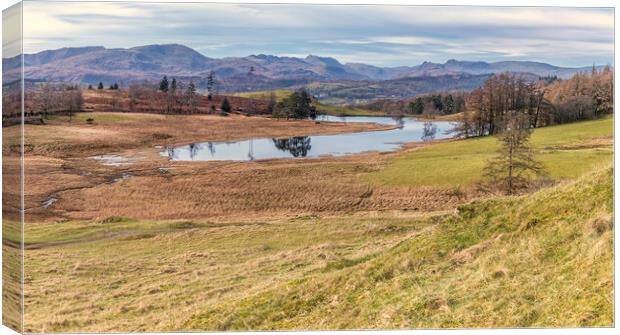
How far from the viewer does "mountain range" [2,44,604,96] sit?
41.7ft

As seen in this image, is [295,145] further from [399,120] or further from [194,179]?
[399,120]

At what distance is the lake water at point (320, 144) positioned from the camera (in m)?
14.1

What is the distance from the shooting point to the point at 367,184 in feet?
46.8

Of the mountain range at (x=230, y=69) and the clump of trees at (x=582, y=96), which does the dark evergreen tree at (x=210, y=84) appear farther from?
the clump of trees at (x=582, y=96)

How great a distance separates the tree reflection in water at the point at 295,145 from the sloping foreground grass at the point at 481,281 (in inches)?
107

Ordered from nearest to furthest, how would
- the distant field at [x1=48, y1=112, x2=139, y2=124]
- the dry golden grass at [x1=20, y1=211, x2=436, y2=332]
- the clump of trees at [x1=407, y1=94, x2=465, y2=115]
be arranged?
the dry golden grass at [x1=20, y1=211, x2=436, y2=332] → the distant field at [x1=48, y1=112, x2=139, y2=124] → the clump of trees at [x1=407, y1=94, x2=465, y2=115]

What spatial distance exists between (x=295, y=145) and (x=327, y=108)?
1206 mm

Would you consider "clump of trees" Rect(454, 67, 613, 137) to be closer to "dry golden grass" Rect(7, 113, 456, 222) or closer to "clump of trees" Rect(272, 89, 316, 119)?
"dry golden grass" Rect(7, 113, 456, 222)

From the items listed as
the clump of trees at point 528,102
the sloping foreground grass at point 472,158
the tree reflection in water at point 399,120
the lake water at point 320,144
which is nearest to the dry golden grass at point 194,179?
the lake water at point 320,144

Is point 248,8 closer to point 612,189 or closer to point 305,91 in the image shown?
point 305,91

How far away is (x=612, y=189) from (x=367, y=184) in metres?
4.78

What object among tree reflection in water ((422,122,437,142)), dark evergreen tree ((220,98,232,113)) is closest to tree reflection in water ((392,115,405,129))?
tree reflection in water ((422,122,437,142))

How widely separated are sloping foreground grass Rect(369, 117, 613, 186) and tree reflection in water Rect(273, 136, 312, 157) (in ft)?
5.06

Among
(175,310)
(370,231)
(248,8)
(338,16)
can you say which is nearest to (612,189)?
(370,231)
